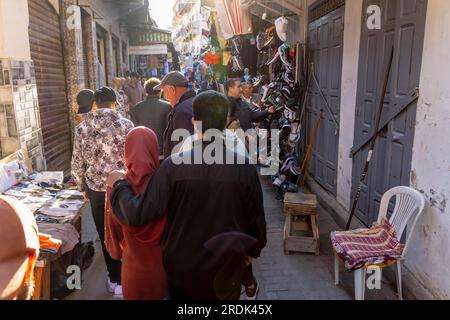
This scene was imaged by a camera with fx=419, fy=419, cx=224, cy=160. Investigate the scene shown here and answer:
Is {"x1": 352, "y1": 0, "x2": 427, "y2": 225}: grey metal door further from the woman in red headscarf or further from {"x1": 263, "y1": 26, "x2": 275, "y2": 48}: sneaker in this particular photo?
{"x1": 263, "y1": 26, "x2": 275, "y2": 48}: sneaker

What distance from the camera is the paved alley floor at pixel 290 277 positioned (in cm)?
385

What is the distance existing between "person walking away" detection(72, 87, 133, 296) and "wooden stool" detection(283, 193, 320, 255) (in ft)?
6.35

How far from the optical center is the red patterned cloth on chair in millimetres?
3344

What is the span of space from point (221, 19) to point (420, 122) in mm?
6256

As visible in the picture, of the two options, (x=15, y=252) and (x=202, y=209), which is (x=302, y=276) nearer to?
(x=202, y=209)

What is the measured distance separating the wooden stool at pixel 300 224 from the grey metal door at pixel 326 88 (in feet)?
4.36

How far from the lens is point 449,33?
3.04 meters

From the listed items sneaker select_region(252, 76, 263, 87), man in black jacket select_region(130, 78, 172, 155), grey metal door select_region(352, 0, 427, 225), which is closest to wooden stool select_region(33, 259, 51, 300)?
man in black jacket select_region(130, 78, 172, 155)

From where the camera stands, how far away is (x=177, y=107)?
13.6 feet

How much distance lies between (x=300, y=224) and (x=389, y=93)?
1.80 metres

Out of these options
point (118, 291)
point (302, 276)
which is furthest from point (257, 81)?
point (118, 291)

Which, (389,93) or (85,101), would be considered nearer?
(389,93)
